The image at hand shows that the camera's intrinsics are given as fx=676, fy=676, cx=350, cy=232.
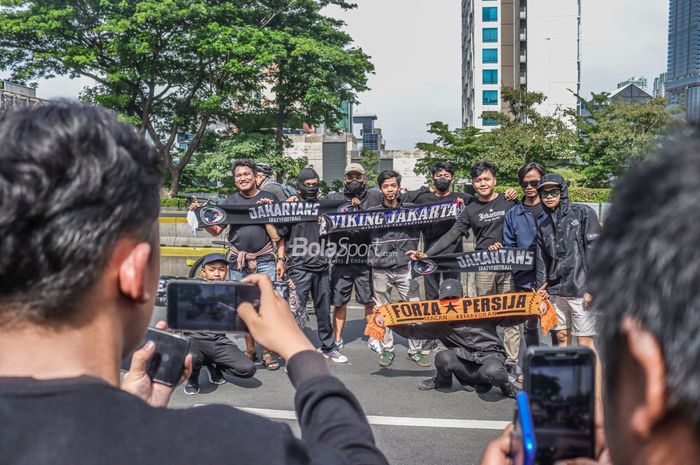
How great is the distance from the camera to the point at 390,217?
24.9 feet

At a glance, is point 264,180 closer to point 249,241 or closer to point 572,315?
point 249,241

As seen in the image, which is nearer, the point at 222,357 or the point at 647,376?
the point at 647,376

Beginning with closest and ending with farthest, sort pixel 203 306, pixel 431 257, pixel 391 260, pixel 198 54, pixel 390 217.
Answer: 1. pixel 203 306
2. pixel 391 260
3. pixel 431 257
4. pixel 390 217
5. pixel 198 54

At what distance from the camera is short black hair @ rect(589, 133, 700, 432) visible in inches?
33.7

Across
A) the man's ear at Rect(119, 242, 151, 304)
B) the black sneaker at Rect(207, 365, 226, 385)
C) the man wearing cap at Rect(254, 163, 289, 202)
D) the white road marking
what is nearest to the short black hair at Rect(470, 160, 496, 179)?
the man wearing cap at Rect(254, 163, 289, 202)

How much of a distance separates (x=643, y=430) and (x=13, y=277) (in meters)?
1.00

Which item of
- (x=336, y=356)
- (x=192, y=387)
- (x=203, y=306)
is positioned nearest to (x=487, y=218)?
(x=336, y=356)

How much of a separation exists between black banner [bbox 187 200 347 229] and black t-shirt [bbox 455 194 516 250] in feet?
5.10

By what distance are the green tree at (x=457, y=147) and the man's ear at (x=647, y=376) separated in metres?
33.8

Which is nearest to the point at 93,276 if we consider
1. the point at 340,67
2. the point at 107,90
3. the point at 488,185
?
the point at 488,185

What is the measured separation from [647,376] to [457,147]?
34.6 meters

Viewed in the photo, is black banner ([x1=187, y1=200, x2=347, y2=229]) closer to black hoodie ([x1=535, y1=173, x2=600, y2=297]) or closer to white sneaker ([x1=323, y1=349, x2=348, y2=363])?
white sneaker ([x1=323, y1=349, x2=348, y2=363])

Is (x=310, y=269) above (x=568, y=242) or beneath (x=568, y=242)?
beneath

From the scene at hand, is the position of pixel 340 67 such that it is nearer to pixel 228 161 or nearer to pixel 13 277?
pixel 228 161
